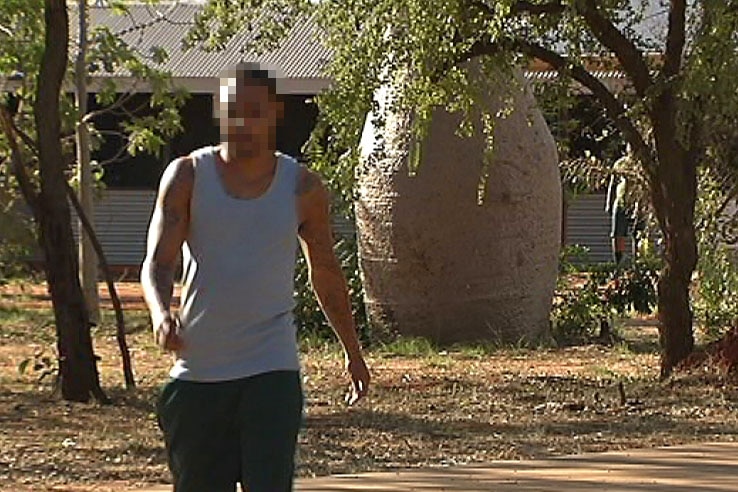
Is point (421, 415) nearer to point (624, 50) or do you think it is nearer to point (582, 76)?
point (582, 76)

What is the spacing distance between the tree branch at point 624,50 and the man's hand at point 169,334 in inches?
298

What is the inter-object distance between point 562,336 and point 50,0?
26.7 ft

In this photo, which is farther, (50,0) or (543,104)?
(543,104)

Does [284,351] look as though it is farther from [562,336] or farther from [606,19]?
[562,336]

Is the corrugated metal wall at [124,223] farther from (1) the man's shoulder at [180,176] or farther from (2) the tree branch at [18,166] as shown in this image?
(1) the man's shoulder at [180,176]

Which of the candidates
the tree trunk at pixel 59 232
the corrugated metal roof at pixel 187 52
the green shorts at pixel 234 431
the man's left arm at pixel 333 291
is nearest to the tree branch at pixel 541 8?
the tree trunk at pixel 59 232

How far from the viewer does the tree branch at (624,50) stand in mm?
12469

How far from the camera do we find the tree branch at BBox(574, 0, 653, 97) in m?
12.5

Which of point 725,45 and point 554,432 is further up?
point 725,45

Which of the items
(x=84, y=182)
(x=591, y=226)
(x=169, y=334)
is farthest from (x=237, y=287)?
(x=591, y=226)

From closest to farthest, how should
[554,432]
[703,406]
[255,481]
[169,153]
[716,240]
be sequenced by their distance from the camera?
[255,481] < [554,432] < [703,406] < [716,240] < [169,153]

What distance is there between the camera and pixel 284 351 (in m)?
5.40

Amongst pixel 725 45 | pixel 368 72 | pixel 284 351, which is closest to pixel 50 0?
pixel 368 72

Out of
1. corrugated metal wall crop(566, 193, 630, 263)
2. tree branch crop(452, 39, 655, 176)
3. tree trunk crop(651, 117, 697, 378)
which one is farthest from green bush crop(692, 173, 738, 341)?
corrugated metal wall crop(566, 193, 630, 263)
